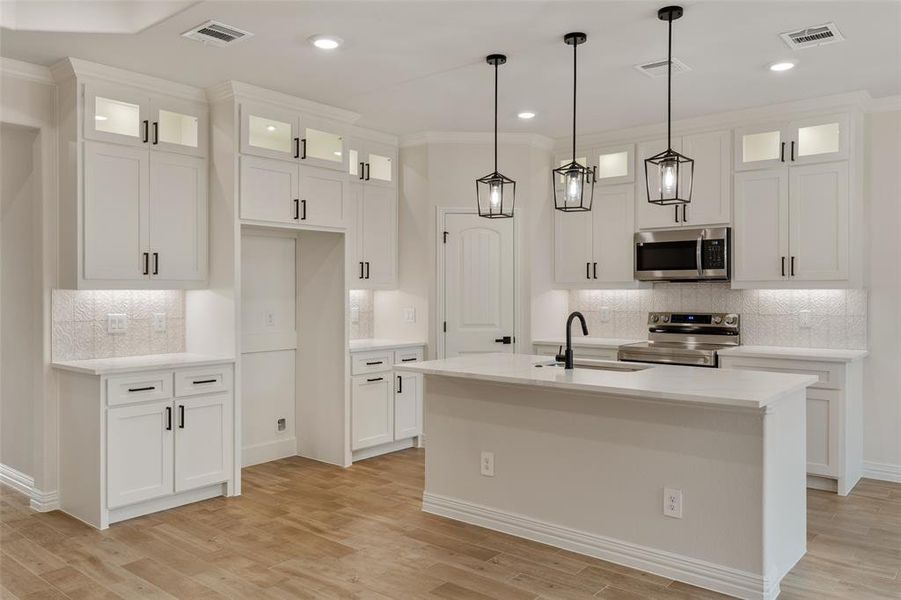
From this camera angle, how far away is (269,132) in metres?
4.92

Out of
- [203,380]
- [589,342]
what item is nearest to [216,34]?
[203,380]

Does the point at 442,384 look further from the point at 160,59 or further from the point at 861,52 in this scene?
the point at 861,52

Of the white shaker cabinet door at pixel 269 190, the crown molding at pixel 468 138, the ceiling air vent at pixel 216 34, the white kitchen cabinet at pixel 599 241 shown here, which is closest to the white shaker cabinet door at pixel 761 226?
the white kitchen cabinet at pixel 599 241

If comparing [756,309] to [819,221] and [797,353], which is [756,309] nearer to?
[797,353]

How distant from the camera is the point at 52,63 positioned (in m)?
4.14

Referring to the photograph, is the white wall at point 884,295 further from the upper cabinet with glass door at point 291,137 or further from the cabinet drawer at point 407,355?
the upper cabinet with glass door at point 291,137

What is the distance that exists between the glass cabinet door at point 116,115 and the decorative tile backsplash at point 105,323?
103cm

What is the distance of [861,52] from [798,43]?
0.50 meters

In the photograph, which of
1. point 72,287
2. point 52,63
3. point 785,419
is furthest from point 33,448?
point 785,419

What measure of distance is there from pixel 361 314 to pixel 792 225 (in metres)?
3.63

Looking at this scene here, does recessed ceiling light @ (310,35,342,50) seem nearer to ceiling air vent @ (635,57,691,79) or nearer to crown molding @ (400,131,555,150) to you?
ceiling air vent @ (635,57,691,79)

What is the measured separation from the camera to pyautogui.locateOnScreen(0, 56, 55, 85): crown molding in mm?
4078

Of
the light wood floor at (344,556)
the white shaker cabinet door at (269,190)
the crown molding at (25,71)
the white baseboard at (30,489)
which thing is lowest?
the light wood floor at (344,556)

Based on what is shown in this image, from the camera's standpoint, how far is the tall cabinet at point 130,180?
13.6ft
